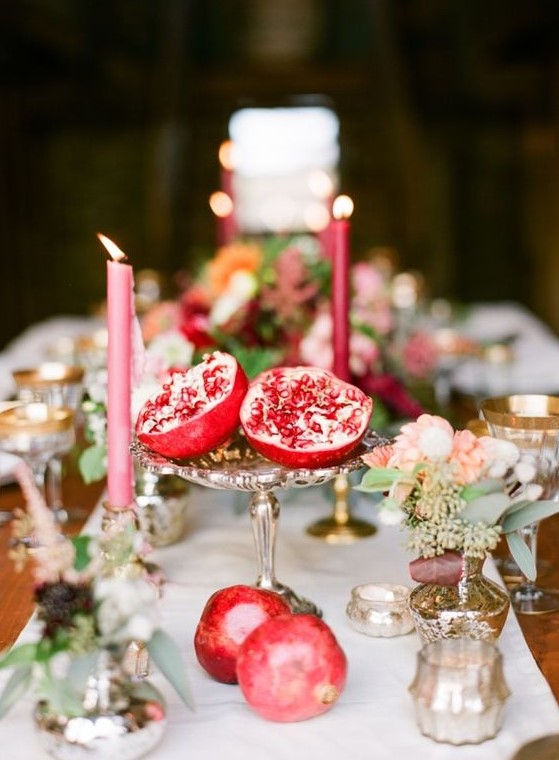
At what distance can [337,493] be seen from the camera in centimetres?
160

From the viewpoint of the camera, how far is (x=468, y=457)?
3.22 ft

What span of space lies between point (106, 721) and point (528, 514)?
450 mm

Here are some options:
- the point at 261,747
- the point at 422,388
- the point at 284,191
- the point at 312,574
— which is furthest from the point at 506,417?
the point at 284,191

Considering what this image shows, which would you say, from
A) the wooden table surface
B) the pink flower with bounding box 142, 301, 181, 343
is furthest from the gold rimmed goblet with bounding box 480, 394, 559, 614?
the pink flower with bounding box 142, 301, 181, 343

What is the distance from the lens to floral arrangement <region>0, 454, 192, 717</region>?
0.83 meters

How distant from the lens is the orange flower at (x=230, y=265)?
92.7 inches

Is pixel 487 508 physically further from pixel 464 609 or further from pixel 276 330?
pixel 276 330

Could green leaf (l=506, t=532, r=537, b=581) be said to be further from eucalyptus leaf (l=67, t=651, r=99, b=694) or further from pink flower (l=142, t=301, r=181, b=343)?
pink flower (l=142, t=301, r=181, b=343)

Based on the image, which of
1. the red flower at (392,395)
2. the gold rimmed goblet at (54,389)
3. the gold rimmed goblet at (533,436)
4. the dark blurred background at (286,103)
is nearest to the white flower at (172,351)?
the gold rimmed goblet at (54,389)

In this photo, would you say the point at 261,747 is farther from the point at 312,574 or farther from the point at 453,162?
the point at 453,162

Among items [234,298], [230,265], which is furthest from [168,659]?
[230,265]

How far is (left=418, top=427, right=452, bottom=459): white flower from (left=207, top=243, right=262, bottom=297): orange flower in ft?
4.59

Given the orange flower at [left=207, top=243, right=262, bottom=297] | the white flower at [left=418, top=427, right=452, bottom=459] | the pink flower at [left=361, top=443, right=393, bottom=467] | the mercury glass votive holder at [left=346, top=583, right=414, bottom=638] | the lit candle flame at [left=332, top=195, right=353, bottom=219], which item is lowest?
the mercury glass votive holder at [left=346, top=583, right=414, bottom=638]

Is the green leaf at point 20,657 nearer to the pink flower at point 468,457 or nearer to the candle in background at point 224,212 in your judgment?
the pink flower at point 468,457
